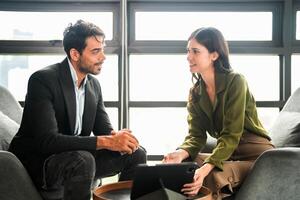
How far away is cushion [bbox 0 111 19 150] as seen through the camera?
2.19 metres

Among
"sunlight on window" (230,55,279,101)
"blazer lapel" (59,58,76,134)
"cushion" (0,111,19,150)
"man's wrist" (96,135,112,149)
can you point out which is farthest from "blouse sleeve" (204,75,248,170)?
"sunlight on window" (230,55,279,101)

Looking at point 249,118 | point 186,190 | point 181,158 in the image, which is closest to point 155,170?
point 186,190

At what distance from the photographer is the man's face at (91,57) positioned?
225cm

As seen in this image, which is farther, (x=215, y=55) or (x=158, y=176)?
(x=215, y=55)

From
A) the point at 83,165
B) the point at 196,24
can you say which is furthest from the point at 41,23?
the point at 83,165

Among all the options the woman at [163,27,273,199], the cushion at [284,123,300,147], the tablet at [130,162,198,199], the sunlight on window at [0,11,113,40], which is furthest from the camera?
the sunlight on window at [0,11,113,40]

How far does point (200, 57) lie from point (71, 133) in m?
0.77

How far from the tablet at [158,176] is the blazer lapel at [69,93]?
28.3 inches

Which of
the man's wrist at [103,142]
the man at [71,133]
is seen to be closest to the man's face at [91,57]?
the man at [71,133]

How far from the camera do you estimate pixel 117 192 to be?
1.70m

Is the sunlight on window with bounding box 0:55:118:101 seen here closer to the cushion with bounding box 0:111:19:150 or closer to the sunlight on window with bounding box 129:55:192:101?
the sunlight on window with bounding box 129:55:192:101

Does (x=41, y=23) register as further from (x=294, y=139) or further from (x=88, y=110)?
(x=294, y=139)

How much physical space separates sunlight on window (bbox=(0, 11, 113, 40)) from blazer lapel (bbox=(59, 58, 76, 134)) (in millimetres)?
1469

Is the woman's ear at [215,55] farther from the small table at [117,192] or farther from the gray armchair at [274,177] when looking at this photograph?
the small table at [117,192]
